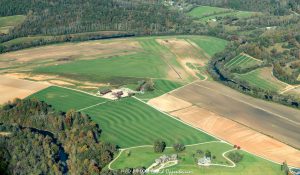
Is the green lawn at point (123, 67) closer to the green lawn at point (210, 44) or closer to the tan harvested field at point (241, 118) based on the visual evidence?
the green lawn at point (210, 44)

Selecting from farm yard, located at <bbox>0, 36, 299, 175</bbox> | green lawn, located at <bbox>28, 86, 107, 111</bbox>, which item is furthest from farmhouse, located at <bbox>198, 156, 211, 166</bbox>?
green lawn, located at <bbox>28, 86, 107, 111</bbox>

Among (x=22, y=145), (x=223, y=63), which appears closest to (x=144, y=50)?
(x=223, y=63)

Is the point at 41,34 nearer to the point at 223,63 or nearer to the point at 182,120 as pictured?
the point at 223,63

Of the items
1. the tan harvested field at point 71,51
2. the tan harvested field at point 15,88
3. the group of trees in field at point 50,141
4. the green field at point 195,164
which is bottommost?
the green field at point 195,164

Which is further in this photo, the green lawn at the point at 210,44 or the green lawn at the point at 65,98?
the green lawn at the point at 210,44

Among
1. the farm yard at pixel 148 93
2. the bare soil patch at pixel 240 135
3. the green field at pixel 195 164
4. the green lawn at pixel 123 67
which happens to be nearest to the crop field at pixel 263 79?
the farm yard at pixel 148 93

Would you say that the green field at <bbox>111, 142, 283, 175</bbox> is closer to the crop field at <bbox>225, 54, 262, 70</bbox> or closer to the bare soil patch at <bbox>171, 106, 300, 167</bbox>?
the bare soil patch at <bbox>171, 106, 300, 167</bbox>
